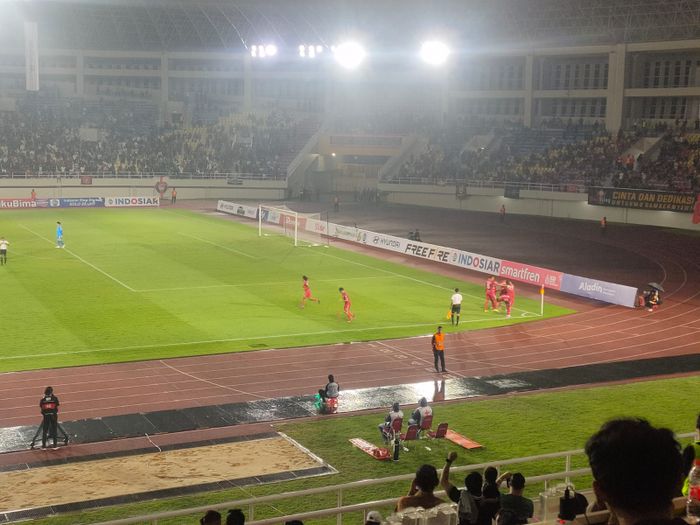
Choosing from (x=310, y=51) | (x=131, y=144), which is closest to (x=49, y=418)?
(x=310, y=51)

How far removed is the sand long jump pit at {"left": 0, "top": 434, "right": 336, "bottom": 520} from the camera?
15.3m

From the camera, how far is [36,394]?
72.4 ft

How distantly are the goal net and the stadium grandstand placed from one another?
27 cm

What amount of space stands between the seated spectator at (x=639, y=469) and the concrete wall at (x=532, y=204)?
56.1 meters

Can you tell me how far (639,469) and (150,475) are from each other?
1435cm

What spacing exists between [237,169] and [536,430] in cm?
7043

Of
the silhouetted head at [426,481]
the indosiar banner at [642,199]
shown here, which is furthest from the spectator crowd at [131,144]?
the silhouetted head at [426,481]

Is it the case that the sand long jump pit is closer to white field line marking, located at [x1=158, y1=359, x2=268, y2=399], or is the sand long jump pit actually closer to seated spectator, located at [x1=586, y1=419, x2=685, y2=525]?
white field line marking, located at [x1=158, y1=359, x2=268, y2=399]

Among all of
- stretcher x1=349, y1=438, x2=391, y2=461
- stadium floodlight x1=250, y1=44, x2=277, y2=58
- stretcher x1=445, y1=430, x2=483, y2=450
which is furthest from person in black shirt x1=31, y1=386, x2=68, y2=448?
stadium floodlight x1=250, y1=44, x2=277, y2=58

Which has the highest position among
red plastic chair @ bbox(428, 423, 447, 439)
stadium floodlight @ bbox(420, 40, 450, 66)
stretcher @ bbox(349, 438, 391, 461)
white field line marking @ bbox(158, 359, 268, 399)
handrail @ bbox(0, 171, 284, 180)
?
stadium floodlight @ bbox(420, 40, 450, 66)

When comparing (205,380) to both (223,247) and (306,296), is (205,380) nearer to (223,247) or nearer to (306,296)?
(306,296)

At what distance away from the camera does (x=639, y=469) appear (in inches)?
136

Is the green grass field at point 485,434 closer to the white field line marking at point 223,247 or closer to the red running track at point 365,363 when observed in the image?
the red running track at point 365,363

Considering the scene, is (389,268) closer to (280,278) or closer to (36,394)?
(280,278)
